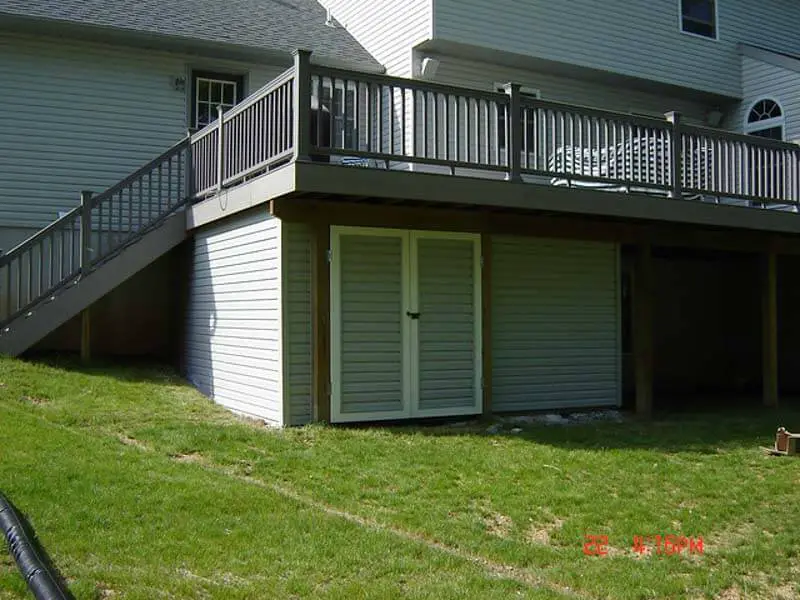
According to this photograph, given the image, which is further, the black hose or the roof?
the roof

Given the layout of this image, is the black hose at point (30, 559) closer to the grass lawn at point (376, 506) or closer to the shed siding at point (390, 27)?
the grass lawn at point (376, 506)

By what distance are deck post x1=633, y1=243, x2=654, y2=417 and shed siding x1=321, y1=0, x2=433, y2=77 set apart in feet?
16.1

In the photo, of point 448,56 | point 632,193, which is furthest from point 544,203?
point 448,56

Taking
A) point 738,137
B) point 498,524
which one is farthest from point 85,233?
point 738,137

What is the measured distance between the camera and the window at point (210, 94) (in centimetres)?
1288

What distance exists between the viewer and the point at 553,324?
10.4 metres

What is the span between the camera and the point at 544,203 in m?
9.06

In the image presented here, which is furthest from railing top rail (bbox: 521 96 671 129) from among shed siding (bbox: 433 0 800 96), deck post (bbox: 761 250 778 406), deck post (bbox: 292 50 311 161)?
shed siding (bbox: 433 0 800 96)

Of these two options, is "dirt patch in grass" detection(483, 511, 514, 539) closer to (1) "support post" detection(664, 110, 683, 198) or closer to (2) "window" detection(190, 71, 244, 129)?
(1) "support post" detection(664, 110, 683, 198)

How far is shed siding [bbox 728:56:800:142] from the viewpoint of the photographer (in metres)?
15.2

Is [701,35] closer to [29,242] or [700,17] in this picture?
[700,17]

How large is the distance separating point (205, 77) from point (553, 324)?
6.96m

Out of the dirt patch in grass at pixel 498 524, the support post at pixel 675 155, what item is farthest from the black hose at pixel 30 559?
the support post at pixel 675 155

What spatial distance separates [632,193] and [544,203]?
4.70 feet
